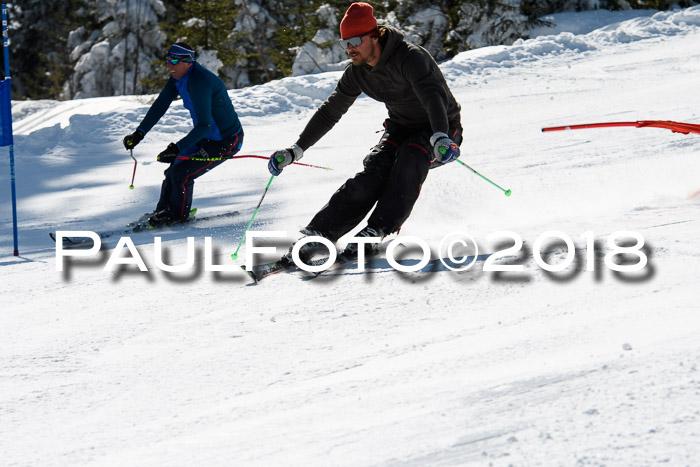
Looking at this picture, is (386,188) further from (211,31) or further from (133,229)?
(211,31)

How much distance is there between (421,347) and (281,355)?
590 millimetres

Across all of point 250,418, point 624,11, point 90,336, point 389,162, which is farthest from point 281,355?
point 624,11

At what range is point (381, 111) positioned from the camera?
11.4 m

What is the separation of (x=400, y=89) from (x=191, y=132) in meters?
2.31

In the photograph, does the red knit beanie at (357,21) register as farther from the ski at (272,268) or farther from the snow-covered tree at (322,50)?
the snow-covered tree at (322,50)

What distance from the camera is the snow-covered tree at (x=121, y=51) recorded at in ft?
77.2

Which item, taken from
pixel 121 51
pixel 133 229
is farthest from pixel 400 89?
pixel 121 51

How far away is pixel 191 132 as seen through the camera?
626cm

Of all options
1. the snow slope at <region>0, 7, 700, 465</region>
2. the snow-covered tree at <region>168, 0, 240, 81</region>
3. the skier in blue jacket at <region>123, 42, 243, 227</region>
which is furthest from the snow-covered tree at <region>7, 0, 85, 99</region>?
the skier in blue jacket at <region>123, 42, 243, 227</region>

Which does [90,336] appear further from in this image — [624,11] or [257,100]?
[624,11]

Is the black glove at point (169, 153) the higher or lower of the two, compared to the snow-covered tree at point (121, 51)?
higher

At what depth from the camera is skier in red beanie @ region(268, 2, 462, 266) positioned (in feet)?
14.3

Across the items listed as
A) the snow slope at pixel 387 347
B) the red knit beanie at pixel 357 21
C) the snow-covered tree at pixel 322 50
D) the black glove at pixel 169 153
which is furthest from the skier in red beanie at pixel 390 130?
the snow-covered tree at pixel 322 50

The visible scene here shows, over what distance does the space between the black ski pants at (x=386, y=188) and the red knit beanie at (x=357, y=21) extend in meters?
0.73
